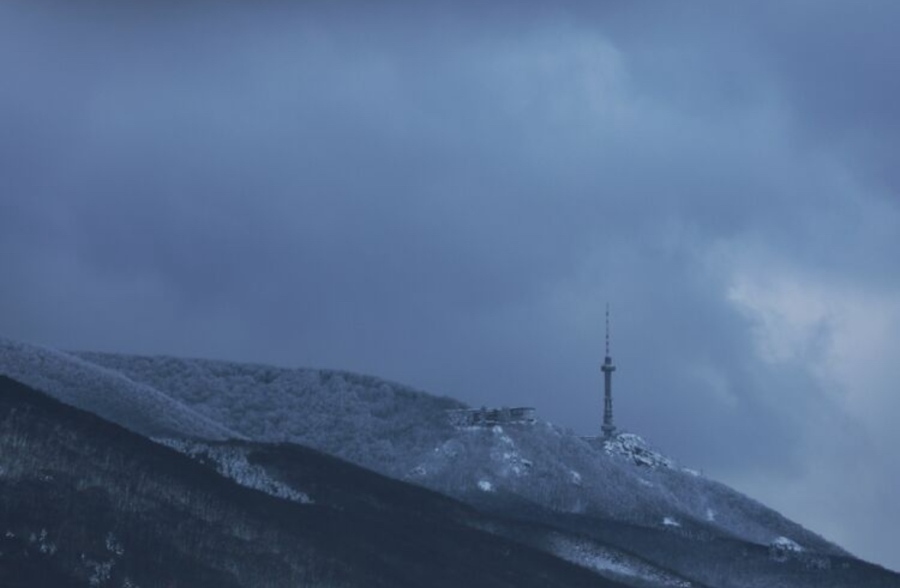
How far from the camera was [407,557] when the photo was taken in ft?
339

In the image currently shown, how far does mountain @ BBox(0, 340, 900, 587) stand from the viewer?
405ft

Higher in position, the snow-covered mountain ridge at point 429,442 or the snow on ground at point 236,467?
the snow-covered mountain ridge at point 429,442

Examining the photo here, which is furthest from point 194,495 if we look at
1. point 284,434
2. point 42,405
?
point 284,434

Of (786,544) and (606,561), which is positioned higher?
(786,544)

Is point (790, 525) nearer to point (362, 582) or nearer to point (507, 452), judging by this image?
point (507, 452)

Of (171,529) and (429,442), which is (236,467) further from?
(429,442)

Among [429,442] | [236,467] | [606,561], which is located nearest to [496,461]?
[429,442]

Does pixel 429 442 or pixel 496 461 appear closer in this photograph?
pixel 496 461

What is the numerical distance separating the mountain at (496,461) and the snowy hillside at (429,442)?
0.14 meters

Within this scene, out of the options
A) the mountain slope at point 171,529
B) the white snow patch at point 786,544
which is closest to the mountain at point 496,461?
the white snow patch at point 786,544

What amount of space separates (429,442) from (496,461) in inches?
212

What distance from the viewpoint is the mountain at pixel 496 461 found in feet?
405

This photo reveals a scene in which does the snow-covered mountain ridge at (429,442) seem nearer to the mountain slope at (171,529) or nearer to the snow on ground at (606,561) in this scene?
the snow on ground at (606,561)

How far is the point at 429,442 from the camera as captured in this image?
147375mm
